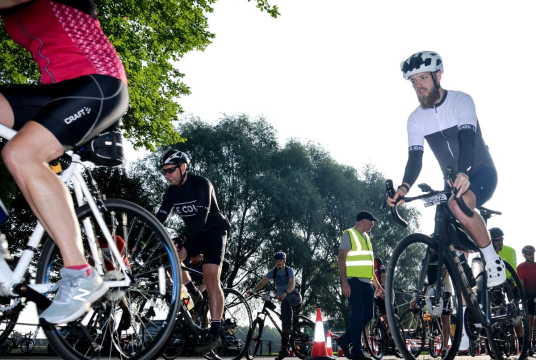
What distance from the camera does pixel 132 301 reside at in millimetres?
3807

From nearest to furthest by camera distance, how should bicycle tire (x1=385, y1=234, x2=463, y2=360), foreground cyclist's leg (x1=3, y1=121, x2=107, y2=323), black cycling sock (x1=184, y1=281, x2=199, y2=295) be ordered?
foreground cyclist's leg (x1=3, y1=121, x2=107, y2=323), bicycle tire (x1=385, y1=234, x2=463, y2=360), black cycling sock (x1=184, y1=281, x2=199, y2=295)

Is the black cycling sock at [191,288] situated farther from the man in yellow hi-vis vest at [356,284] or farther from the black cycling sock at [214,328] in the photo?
the man in yellow hi-vis vest at [356,284]

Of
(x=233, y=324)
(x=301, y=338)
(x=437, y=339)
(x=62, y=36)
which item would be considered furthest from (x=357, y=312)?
(x=62, y=36)

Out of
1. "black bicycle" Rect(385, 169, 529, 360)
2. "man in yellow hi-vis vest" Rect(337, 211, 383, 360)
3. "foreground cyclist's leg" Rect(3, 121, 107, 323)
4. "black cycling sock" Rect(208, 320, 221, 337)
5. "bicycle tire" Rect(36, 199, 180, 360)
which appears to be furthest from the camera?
"man in yellow hi-vis vest" Rect(337, 211, 383, 360)

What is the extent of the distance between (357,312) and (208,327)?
265 centimetres

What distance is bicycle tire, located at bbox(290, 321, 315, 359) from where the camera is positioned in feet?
45.3

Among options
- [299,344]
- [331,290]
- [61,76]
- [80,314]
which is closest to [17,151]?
[61,76]

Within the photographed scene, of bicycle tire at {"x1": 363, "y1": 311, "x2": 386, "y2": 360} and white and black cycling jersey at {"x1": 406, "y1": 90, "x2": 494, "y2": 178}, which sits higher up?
white and black cycling jersey at {"x1": 406, "y1": 90, "x2": 494, "y2": 178}

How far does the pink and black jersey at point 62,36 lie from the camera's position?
3.30 meters

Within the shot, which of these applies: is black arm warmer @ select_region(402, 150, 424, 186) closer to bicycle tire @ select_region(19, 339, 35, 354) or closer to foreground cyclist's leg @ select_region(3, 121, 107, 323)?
foreground cyclist's leg @ select_region(3, 121, 107, 323)

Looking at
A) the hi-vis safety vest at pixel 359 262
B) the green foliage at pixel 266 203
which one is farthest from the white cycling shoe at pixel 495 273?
the green foliage at pixel 266 203

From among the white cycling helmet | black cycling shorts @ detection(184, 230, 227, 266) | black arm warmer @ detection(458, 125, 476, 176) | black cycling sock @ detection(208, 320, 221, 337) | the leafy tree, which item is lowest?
black cycling sock @ detection(208, 320, 221, 337)

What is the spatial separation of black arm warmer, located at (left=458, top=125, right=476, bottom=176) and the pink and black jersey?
9.75ft

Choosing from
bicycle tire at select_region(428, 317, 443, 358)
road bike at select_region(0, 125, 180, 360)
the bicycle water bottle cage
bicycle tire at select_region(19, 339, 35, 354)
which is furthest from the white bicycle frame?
bicycle tire at select_region(19, 339, 35, 354)
